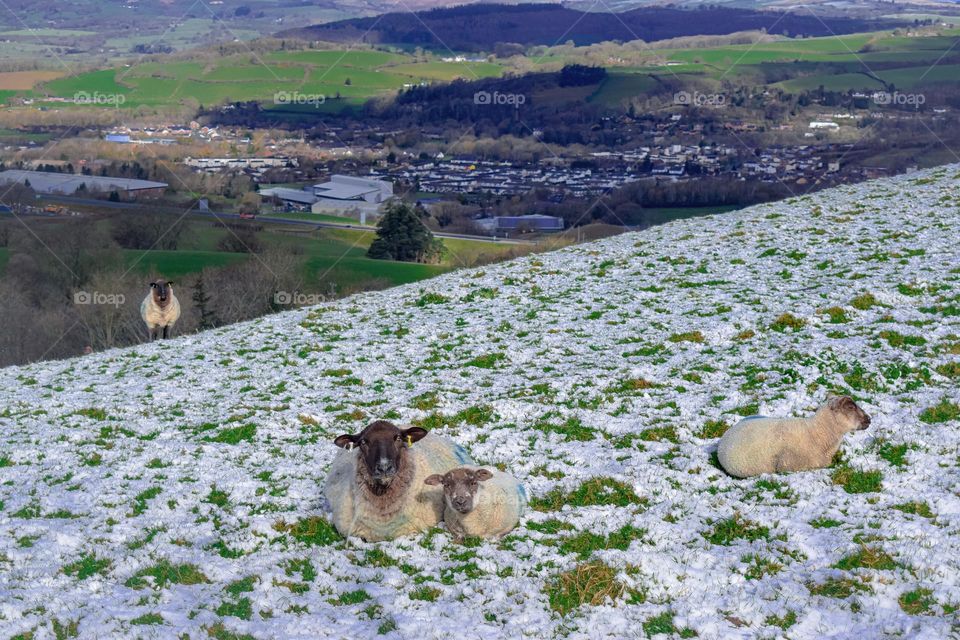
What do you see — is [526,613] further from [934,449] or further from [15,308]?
[15,308]

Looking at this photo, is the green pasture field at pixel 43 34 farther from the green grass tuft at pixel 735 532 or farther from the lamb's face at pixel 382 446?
the green grass tuft at pixel 735 532

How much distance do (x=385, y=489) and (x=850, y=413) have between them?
22.8 feet

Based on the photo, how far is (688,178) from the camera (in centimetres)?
8106

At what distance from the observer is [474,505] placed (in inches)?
430

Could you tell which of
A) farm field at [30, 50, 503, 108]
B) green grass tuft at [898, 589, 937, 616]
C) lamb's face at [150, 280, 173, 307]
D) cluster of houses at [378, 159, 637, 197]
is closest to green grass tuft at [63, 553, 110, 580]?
green grass tuft at [898, 589, 937, 616]

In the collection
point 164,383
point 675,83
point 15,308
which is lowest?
point 15,308

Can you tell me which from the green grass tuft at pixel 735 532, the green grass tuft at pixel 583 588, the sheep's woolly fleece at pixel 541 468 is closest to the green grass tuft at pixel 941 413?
the sheep's woolly fleece at pixel 541 468

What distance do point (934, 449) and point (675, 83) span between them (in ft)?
419

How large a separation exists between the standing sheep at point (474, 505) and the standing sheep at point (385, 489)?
0.29m

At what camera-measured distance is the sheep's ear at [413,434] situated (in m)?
11.5

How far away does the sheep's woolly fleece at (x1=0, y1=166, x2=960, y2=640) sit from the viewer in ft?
29.7

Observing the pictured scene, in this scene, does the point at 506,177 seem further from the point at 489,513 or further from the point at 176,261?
the point at 489,513

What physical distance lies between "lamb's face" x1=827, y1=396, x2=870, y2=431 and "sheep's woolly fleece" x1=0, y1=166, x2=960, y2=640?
1.29 ft

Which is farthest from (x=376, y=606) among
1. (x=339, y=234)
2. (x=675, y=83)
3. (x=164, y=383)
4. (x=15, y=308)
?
(x=675, y=83)
